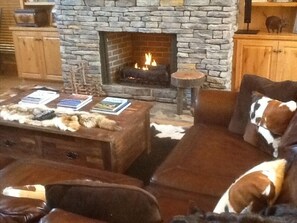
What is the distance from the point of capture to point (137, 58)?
4875 mm

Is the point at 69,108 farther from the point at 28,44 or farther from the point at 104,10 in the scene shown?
the point at 28,44

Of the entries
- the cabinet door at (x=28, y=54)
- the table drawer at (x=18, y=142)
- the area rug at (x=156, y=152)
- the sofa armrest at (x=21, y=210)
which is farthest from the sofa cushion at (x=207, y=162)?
the cabinet door at (x=28, y=54)

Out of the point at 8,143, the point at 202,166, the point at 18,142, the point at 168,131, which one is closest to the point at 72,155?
the point at 18,142

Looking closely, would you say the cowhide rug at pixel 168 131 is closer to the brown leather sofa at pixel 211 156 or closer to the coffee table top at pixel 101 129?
the coffee table top at pixel 101 129

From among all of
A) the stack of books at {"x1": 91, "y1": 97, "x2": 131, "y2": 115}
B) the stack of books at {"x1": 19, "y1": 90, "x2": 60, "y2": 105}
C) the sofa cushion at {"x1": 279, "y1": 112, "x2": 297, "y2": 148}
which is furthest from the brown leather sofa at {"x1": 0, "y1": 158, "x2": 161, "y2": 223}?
the stack of books at {"x1": 19, "y1": 90, "x2": 60, "y2": 105}

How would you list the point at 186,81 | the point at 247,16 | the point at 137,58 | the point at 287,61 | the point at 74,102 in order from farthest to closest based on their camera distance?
the point at 137,58 < the point at 247,16 < the point at 287,61 < the point at 186,81 < the point at 74,102

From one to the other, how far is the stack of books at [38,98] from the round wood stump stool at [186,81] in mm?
1268

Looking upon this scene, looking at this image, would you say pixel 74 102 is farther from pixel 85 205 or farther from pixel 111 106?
pixel 85 205

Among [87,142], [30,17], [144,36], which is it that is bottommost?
[87,142]

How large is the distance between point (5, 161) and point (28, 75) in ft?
11.0

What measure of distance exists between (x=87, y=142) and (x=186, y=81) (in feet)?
5.29

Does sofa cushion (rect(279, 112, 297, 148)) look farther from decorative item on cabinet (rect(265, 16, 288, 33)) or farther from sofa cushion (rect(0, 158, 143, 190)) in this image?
decorative item on cabinet (rect(265, 16, 288, 33))

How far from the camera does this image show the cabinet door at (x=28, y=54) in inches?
200

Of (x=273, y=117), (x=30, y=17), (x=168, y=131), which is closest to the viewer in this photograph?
(x=273, y=117)
